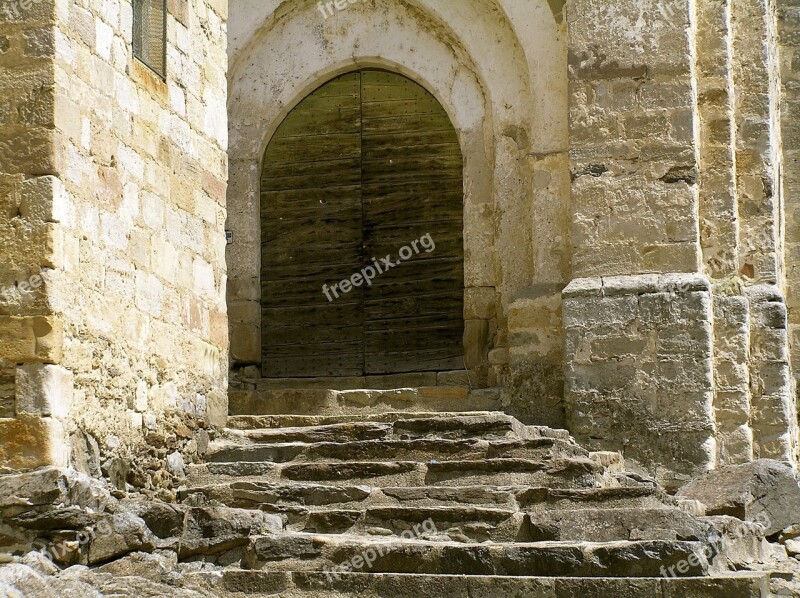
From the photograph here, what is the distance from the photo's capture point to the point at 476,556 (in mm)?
5734

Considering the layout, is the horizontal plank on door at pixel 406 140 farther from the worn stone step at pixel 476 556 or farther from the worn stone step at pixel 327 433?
the worn stone step at pixel 476 556

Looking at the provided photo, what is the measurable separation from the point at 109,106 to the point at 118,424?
1.56 m

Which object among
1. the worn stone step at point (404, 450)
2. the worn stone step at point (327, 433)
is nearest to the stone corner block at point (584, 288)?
the worn stone step at point (404, 450)

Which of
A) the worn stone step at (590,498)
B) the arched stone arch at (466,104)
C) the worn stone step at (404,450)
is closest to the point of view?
the worn stone step at (590,498)

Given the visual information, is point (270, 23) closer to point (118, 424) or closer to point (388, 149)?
point (388, 149)

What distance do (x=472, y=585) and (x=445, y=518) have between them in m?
Result: 0.86

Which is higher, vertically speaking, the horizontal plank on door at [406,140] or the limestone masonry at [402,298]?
the horizontal plank on door at [406,140]

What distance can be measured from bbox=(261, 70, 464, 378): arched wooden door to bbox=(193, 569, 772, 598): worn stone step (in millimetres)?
4059

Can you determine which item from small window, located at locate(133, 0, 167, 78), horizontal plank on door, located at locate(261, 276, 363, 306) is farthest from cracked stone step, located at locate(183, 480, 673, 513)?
horizontal plank on door, located at locate(261, 276, 363, 306)

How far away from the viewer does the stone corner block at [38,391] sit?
228 inches

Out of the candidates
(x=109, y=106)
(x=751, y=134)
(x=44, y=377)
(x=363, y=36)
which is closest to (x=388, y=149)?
(x=363, y=36)

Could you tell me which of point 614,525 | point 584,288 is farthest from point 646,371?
point 614,525

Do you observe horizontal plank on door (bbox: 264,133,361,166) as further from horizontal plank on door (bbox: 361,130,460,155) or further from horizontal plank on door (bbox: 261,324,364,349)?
horizontal plank on door (bbox: 261,324,364,349)

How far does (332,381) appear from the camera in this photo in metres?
9.75
